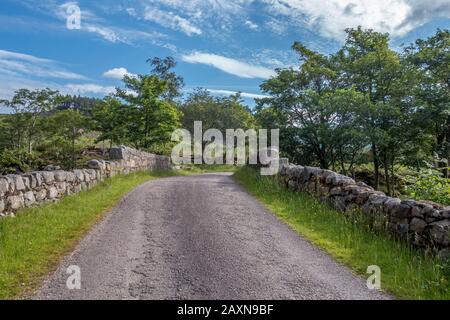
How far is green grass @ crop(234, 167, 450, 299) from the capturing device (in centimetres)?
467

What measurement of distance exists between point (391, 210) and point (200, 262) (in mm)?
3851

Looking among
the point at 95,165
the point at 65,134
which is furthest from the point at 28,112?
the point at 95,165

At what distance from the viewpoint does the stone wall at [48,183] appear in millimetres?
7327

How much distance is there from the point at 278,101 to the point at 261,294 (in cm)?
1521

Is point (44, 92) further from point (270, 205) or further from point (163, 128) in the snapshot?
point (270, 205)

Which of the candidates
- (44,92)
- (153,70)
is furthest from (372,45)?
(153,70)

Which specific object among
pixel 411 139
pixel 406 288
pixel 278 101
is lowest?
pixel 406 288

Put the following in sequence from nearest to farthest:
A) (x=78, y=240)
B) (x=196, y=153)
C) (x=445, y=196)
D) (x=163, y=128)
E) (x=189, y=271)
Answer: (x=189, y=271) < (x=78, y=240) < (x=445, y=196) < (x=163, y=128) < (x=196, y=153)

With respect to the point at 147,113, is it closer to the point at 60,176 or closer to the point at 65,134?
the point at 65,134

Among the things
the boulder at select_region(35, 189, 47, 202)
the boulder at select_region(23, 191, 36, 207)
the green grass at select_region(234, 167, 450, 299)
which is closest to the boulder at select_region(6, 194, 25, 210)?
the boulder at select_region(23, 191, 36, 207)

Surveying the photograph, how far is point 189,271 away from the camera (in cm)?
507

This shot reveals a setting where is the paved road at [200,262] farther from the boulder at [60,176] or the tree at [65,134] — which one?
the tree at [65,134]

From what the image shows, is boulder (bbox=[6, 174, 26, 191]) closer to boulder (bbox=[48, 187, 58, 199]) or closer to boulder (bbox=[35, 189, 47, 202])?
boulder (bbox=[35, 189, 47, 202])

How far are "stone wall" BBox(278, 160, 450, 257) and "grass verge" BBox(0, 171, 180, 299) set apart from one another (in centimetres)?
584
